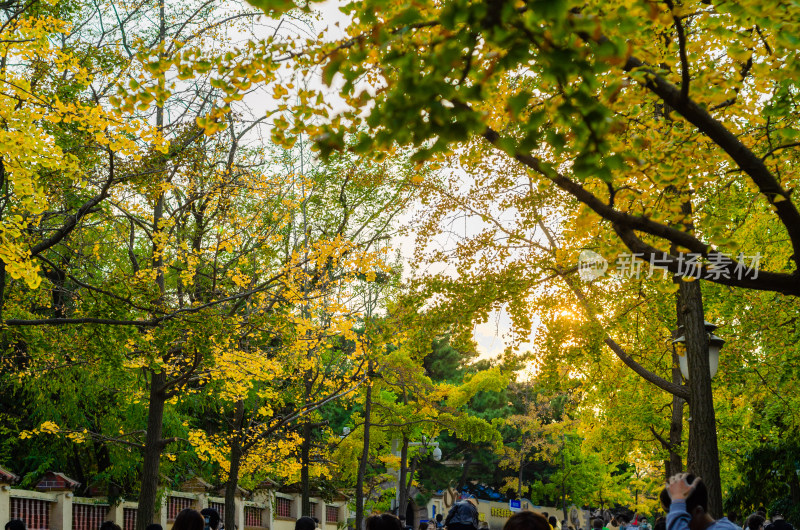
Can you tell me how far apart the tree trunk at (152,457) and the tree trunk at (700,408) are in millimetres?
9860

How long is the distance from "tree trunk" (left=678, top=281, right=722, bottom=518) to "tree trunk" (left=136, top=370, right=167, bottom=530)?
9860 millimetres

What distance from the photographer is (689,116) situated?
5598 mm

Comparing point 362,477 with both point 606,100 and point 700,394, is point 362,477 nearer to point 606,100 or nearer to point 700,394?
point 700,394

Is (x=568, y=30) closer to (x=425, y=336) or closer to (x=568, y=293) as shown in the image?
(x=425, y=336)

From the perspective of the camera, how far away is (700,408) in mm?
10125

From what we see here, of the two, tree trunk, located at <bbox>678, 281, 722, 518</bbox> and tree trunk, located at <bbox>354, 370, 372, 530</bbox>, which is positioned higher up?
tree trunk, located at <bbox>678, 281, 722, 518</bbox>

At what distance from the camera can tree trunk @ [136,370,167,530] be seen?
14.5 m

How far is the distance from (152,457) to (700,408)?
1039 centimetres

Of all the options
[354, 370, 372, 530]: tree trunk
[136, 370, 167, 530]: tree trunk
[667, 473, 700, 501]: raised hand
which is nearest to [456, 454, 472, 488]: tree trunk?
[354, 370, 372, 530]: tree trunk

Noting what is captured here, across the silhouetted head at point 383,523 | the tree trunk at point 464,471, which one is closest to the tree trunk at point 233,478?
the silhouetted head at point 383,523

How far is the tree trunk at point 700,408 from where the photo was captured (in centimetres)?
994

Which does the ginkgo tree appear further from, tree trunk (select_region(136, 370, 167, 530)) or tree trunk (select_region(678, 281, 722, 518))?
tree trunk (select_region(136, 370, 167, 530))

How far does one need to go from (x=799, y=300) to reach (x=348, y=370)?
46.4 feet

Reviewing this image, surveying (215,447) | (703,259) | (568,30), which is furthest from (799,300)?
(215,447)
